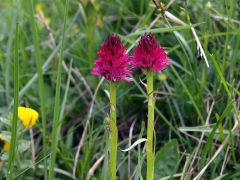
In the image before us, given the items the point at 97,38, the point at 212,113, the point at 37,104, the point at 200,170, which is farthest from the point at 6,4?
the point at 200,170

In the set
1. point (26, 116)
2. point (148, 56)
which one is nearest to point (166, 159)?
point (26, 116)

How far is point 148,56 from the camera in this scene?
945 mm

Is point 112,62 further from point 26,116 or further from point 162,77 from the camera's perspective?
point 162,77

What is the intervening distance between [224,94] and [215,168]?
1.06 feet

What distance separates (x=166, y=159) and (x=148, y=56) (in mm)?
578

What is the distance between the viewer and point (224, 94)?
160cm

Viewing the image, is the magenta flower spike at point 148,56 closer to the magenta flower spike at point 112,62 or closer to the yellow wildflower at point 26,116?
the magenta flower spike at point 112,62

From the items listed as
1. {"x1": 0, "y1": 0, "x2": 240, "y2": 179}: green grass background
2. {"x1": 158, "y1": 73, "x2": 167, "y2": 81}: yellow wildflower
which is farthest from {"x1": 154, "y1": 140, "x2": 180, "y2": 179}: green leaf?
{"x1": 158, "y1": 73, "x2": 167, "y2": 81}: yellow wildflower

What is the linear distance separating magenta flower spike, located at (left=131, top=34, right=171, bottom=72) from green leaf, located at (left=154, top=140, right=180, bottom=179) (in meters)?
0.52

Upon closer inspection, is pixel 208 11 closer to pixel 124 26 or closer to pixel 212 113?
pixel 212 113

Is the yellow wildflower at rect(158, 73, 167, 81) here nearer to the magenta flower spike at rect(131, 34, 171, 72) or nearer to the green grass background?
the green grass background

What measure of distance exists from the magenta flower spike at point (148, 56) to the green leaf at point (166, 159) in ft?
1.71

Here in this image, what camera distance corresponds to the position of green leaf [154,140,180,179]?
143cm

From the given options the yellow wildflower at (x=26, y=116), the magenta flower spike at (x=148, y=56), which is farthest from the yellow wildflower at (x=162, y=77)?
the magenta flower spike at (x=148, y=56)
